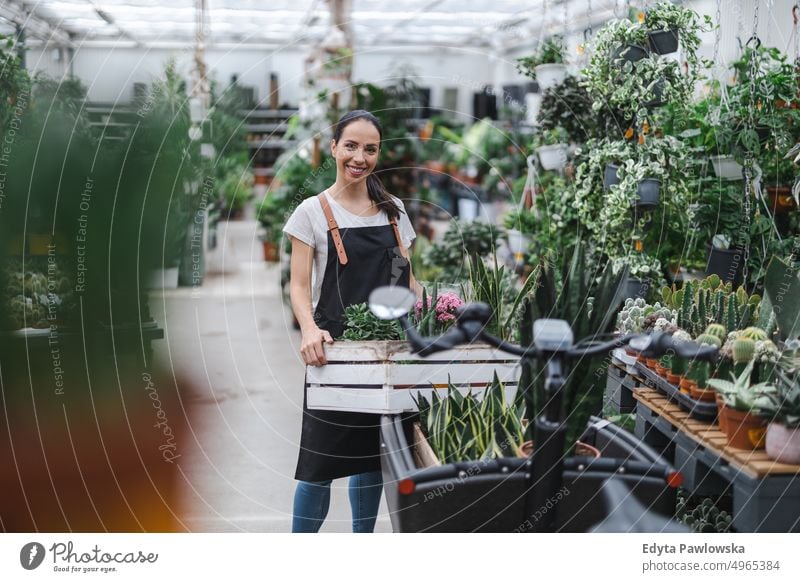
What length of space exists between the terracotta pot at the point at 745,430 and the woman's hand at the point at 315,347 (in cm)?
91

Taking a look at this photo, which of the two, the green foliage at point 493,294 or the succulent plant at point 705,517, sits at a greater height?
the green foliage at point 493,294

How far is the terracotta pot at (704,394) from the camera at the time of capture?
2.05 meters

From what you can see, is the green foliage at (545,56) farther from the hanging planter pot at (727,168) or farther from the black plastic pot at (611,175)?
the hanging planter pot at (727,168)

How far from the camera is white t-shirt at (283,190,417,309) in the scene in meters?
2.21

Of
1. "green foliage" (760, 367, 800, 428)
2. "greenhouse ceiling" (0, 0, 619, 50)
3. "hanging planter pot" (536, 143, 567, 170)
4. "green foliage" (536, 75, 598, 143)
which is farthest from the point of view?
"hanging planter pot" (536, 143, 567, 170)

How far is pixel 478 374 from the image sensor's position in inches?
83.4

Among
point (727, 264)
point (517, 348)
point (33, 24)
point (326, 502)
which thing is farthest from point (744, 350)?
point (33, 24)

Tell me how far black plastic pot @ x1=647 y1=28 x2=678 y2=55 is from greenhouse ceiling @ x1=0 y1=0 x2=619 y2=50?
1.48ft

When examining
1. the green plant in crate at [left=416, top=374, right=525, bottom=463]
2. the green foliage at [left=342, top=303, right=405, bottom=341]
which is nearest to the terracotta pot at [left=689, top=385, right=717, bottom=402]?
the green plant in crate at [left=416, top=374, right=525, bottom=463]

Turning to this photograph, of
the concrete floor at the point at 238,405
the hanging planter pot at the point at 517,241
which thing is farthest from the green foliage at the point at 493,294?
the hanging planter pot at the point at 517,241

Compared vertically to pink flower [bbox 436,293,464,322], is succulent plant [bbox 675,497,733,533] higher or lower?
lower

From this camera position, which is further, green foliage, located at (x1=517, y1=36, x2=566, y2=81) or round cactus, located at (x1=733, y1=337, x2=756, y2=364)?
green foliage, located at (x1=517, y1=36, x2=566, y2=81)

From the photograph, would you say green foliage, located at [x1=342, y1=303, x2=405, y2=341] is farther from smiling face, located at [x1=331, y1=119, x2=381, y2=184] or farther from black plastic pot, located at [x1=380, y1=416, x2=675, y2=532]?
black plastic pot, located at [x1=380, y1=416, x2=675, y2=532]
